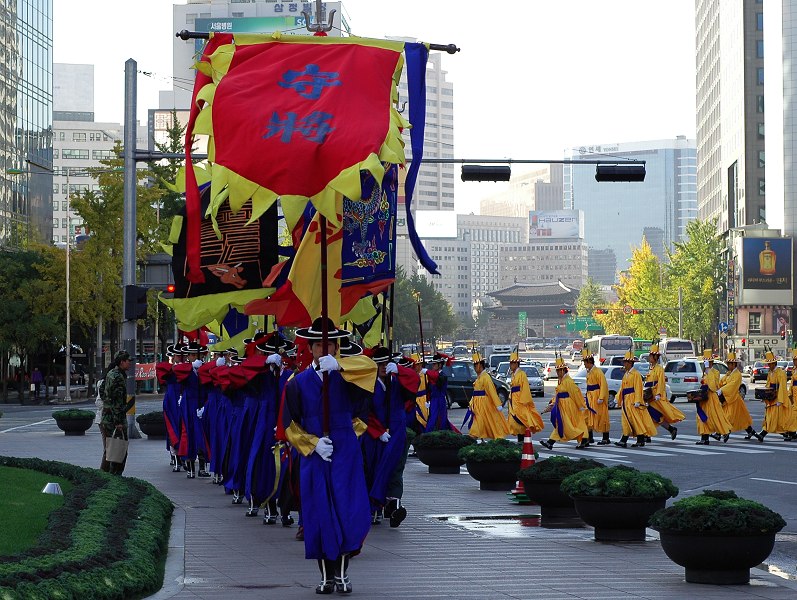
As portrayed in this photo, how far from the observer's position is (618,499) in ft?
38.6

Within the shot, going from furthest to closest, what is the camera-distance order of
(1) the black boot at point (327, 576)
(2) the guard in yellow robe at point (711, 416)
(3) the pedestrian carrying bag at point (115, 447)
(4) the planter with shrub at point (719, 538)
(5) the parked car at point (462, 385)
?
(5) the parked car at point (462, 385) < (2) the guard in yellow robe at point (711, 416) < (3) the pedestrian carrying bag at point (115, 447) < (4) the planter with shrub at point (719, 538) < (1) the black boot at point (327, 576)

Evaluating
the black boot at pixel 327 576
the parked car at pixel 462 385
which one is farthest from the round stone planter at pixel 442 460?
the parked car at pixel 462 385

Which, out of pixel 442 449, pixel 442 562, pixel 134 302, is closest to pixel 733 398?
pixel 442 449

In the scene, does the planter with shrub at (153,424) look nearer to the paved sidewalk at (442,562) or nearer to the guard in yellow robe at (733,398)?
the guard in yellow robe at (733,398)

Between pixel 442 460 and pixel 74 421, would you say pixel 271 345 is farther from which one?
pixel 74 421

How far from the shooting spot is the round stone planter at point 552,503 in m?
13.4

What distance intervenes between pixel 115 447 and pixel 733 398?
15762mm

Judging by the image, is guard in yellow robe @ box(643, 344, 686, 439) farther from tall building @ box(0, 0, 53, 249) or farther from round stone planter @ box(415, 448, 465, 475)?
tall building @ box(0, 0, 53, 249)

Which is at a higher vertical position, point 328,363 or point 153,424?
point 328,363

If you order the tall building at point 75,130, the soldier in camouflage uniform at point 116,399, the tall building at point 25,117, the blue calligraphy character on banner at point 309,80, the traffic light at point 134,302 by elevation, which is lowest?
the soldier in camouflage uniform at point 116,399

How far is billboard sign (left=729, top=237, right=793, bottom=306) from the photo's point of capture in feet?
326

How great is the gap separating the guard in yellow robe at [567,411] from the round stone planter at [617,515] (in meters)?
13.5

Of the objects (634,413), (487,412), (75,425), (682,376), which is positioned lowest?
(75,425)

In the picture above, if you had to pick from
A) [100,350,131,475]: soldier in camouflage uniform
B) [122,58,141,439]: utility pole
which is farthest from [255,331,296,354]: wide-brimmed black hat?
[122,58,141,439]: utility pole
